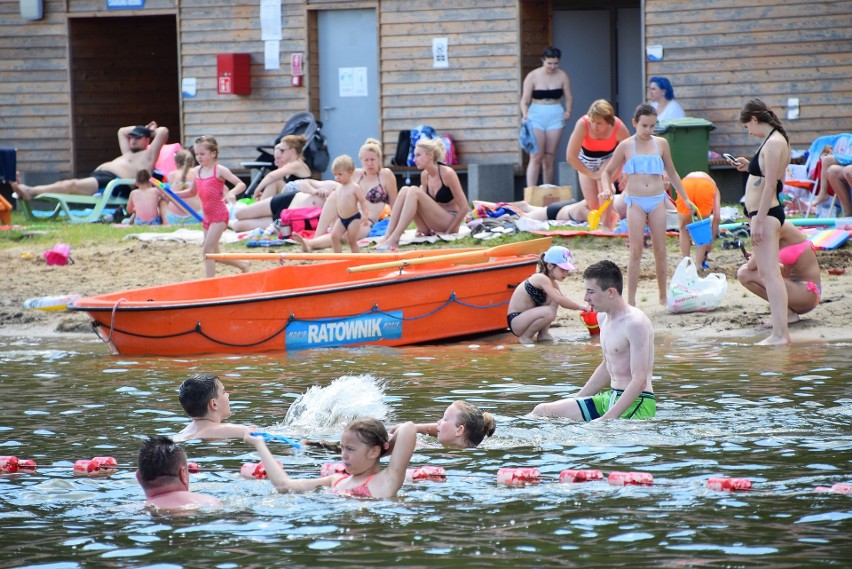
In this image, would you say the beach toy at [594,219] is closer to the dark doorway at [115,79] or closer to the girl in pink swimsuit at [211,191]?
the girl in pink swimsuit at [211,191]

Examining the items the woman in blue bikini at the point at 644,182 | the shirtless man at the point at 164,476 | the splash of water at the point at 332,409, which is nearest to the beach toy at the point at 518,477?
the shirtless man at the point at 164,476

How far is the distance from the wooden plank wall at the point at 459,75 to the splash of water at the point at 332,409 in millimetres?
12262

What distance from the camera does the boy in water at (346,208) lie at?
48.6 ft

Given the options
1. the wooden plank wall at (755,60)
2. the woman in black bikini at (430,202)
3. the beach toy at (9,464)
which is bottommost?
the beach toy at (9,464)

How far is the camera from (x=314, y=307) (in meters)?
11.9

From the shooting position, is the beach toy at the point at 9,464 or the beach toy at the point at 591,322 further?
the beach toy at the point at 591,322

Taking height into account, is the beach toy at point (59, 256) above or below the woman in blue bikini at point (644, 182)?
below

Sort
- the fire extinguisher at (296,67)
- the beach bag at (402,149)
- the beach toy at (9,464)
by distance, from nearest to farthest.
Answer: the beach toy at (9,464)
the beach bag at (402,149)
the fire extinguisher at (296,67)

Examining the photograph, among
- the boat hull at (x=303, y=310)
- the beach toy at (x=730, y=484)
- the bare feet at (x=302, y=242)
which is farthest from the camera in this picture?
the bare feet at (x=302, y=242)

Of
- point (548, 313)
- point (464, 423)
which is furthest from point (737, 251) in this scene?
point (464, 423)

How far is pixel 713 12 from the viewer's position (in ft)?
62.3

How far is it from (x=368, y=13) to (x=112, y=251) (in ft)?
23.2

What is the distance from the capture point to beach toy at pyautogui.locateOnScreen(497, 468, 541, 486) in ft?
22.2

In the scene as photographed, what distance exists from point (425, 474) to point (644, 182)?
5993mm
